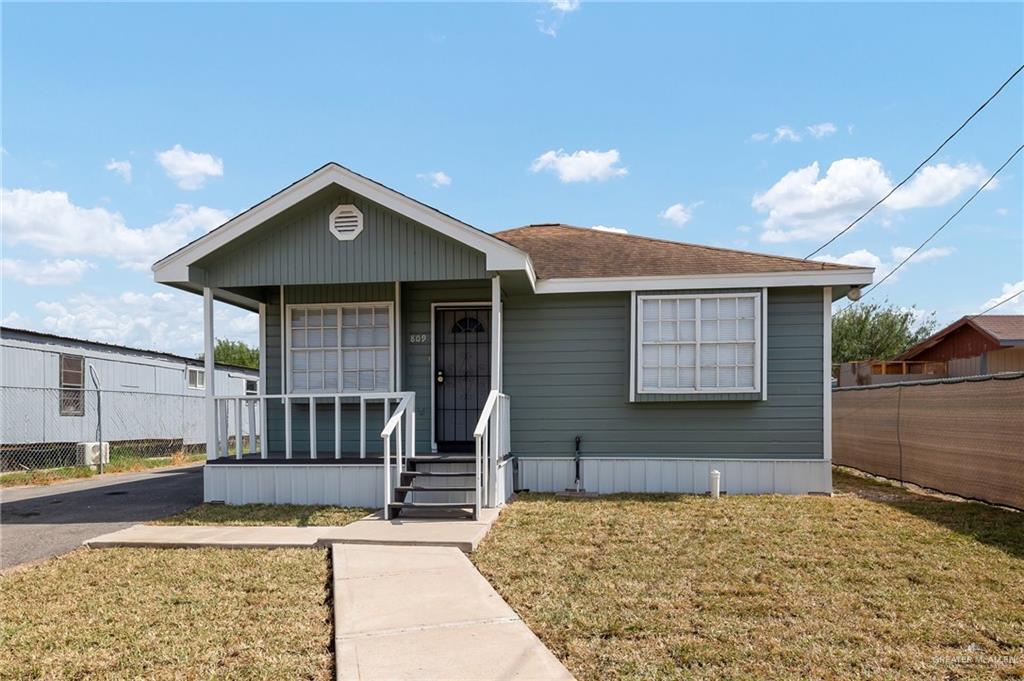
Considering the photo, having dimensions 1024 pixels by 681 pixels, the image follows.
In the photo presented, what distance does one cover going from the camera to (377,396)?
7.68m

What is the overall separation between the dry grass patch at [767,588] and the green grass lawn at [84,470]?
9.20 m

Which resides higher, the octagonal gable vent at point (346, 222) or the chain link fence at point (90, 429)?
the octagonal gable vent at point (346, 222)

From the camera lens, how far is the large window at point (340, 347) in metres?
9.00

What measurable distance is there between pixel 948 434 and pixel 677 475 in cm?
350

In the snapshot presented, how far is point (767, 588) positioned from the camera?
4477mm

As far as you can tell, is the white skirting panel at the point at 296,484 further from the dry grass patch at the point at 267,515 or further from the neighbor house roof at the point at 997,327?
the neighbor house roof at the point at 997,327

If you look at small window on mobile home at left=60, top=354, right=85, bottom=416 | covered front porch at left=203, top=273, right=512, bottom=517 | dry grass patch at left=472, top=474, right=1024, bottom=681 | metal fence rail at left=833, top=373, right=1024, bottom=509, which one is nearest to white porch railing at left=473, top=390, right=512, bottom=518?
dry grass patch at left=472, top=474, right=1024, bottom=681

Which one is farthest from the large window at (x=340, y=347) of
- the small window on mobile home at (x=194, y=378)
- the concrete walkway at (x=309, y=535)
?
the small window on mobile home at (x=194, y=378)

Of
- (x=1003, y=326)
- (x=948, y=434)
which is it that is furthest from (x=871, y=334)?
(x=948, y=434)

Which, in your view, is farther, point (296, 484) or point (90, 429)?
point (90, 429)

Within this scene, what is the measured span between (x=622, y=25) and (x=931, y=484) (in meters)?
7.91

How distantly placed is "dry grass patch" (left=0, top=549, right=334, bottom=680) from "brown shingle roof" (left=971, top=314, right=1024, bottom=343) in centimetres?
2358

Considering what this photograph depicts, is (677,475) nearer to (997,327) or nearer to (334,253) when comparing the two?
(334,253)

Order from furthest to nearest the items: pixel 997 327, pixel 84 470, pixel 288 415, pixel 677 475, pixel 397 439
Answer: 1. pixel 997 327
2. pixel 84 470
3. pixel 677 475
4. pixel 288 415
5. pixel 397 439
